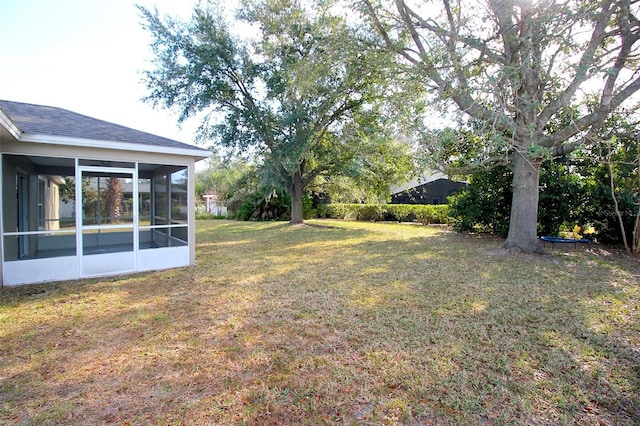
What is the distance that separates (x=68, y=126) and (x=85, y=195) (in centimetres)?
269

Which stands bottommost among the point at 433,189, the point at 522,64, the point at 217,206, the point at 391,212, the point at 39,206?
the point at 391,212

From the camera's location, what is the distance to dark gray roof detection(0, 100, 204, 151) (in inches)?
222

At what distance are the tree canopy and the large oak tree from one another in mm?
2416

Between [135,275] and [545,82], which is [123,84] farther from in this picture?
[545,82]

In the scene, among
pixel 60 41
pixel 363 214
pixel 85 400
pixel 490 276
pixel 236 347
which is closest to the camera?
pixel 85 400

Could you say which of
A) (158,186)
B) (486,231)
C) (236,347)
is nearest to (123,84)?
(158,186)

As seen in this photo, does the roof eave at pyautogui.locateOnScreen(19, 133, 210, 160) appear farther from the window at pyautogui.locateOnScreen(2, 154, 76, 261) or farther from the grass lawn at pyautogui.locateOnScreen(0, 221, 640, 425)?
the grass lawn at pyautogui.locateOnScreen(0, 221, 640, 425)

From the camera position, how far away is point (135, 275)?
6422 mm

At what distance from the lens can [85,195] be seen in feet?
27.2

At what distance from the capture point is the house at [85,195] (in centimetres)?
564

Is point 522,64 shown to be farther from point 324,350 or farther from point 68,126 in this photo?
point 68,126

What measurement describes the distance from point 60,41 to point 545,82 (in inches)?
471

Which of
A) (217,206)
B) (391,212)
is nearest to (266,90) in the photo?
(391,212)

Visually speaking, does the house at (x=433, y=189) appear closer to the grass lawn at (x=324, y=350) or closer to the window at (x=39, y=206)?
the grass lawn at (x=324, y=350)
